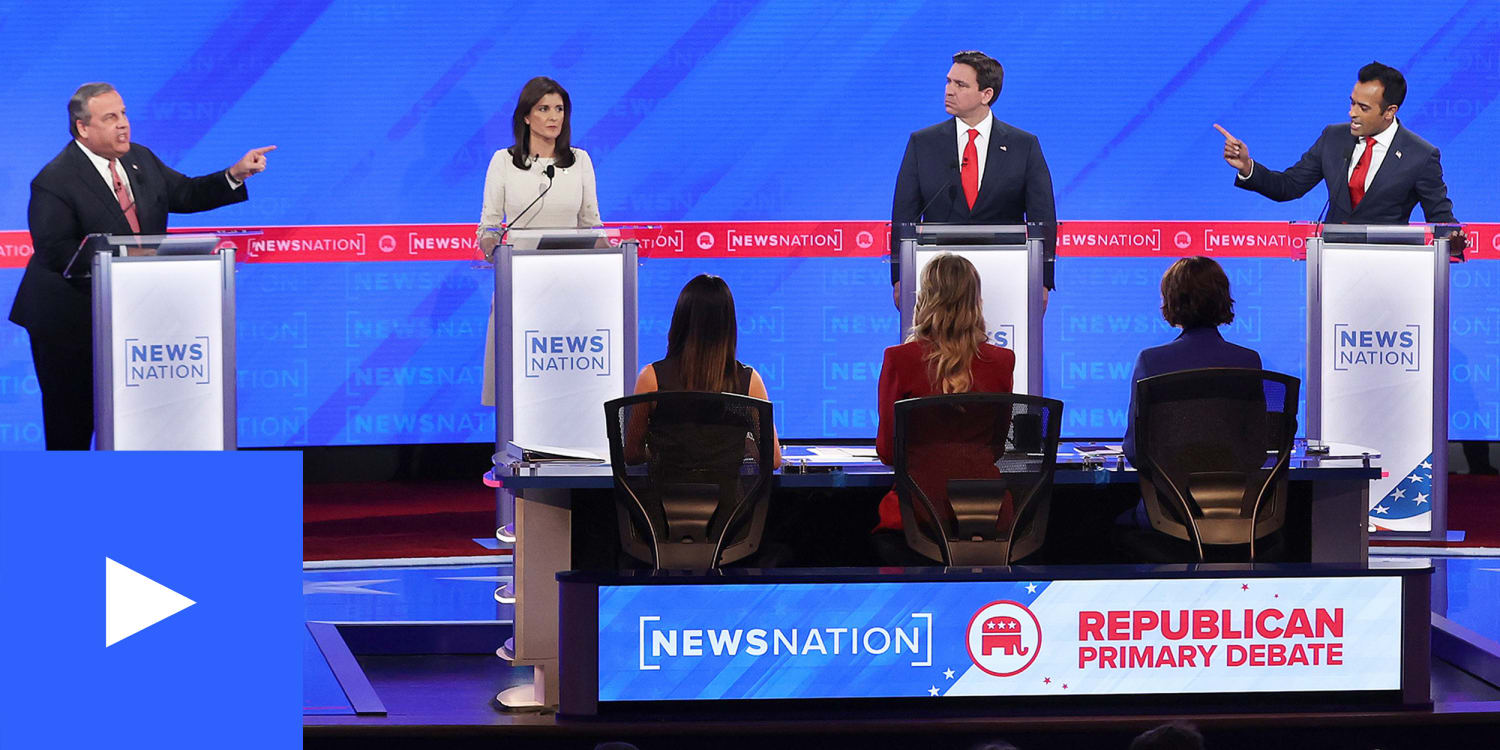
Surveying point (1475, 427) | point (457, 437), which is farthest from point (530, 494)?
point (1475, 427)

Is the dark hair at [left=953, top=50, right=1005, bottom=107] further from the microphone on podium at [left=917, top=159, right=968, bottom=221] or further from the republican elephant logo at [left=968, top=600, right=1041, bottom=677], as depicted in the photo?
the republican elephant logo at [left=968, top=600, right=1041, bottom=677]

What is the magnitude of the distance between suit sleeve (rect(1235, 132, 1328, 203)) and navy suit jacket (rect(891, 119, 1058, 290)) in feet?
3.33

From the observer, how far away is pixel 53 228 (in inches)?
209

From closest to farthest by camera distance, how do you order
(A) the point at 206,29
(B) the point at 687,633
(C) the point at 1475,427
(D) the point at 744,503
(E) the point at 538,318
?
1. (B) the point at 687,633
2. (D) the point at 744,503
3. (E) the point at 538,318
4. (A) the point at 206,29
5. (C) the point at 1475,427

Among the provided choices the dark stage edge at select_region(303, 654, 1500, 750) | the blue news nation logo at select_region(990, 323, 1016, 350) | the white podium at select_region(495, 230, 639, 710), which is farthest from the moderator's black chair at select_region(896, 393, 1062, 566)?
the white podium at select_region(495, 230, 639, 710)

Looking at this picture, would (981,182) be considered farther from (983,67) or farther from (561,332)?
(561,332)

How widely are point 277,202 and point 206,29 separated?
813 mm

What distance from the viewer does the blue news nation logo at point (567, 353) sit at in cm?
489

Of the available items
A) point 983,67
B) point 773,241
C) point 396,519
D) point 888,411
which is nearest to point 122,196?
point 396,519

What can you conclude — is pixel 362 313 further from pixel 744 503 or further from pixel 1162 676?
pixel 1162 676

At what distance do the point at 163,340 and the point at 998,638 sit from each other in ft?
10.2

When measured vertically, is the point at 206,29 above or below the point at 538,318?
above

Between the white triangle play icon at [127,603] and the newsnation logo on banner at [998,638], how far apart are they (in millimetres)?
1875

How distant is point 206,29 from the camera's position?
266 inches
